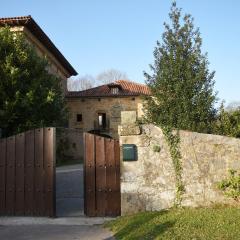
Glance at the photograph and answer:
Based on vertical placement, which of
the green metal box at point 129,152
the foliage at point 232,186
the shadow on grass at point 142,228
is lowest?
the shadow on grass at point 142,228

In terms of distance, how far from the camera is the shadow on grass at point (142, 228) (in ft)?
20.5

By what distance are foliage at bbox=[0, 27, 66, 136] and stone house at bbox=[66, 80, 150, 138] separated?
26450 mm

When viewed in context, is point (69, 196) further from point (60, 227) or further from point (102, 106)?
point (102, 106)


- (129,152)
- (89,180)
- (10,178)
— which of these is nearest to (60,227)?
(89,180)

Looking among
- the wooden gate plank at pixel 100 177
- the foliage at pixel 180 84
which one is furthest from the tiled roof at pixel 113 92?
the wooden gate plank at pixel 100 177

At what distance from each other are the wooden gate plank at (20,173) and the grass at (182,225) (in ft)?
7.81

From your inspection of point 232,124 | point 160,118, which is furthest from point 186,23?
point 232,124

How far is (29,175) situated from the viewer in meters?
A: 8.86

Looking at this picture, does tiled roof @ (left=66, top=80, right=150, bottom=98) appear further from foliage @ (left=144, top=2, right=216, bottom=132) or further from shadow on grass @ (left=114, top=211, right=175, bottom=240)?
shadow on grass @ (left=114, top=211, right=175, bottom=240)

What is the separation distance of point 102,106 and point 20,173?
34201 mm

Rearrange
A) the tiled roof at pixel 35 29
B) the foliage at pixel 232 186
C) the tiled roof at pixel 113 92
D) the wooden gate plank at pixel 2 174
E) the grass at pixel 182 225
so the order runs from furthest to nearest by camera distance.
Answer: the tiled roof at pixel 113 92
the tiled roof at pixel 35 29
the wooden gate plank at pixel 2 174
the foliage at pixel 232 186
the grass at pixel 182 225

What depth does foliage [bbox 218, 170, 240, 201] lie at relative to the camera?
8.07m

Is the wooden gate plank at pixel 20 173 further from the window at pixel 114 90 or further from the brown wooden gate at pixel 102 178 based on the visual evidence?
the window at pixel 114 90

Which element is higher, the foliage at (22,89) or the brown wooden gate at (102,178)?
the foliage at (22,89)
